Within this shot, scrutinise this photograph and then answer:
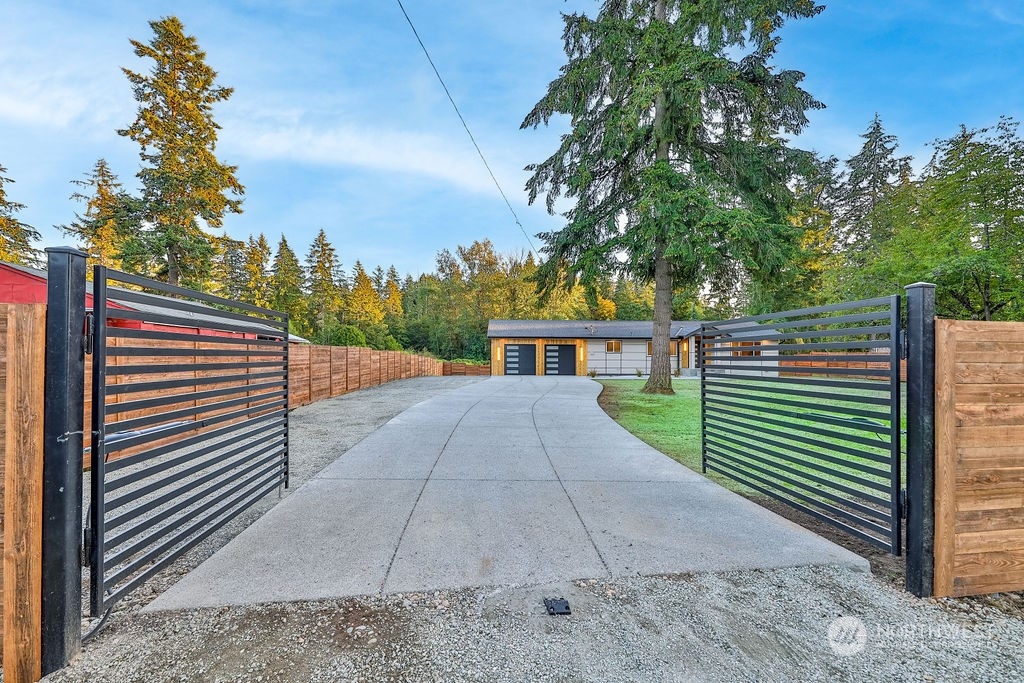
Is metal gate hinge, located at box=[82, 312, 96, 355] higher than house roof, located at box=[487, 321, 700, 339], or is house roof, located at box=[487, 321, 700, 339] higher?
house roof, located at box=[487, 321, 700, 339]

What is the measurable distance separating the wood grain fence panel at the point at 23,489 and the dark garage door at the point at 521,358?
23.5 m

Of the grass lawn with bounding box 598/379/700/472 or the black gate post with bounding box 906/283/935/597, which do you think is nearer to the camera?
the black gate post with bounding box 906/283/935/597

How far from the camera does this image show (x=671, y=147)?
41.7ft

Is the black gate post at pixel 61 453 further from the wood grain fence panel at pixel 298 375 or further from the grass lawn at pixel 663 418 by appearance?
the wood grain fence panel at pixel 298 375

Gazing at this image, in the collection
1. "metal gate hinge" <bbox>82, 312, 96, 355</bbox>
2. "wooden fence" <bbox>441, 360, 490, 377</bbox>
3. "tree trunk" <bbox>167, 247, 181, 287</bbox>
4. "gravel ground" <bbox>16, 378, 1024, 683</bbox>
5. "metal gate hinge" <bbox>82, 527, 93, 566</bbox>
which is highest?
"tree trunk" <bbox>167, 247, 181, 287</bbox>

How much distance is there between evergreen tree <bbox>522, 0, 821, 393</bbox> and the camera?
1037 cm

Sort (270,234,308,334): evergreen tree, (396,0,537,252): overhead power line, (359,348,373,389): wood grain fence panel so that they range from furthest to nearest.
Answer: (270,234,308,334): evergreen tree, (359,348,373,389): wood grain fence panel, (396,0,537,252): overhead power line

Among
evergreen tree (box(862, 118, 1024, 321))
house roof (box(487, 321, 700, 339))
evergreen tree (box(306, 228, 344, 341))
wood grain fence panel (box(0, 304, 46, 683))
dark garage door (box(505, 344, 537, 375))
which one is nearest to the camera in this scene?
wood grain fence panel (box(0, 304, 46, 683))

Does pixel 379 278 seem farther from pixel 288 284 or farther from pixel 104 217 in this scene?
pixel 104 217

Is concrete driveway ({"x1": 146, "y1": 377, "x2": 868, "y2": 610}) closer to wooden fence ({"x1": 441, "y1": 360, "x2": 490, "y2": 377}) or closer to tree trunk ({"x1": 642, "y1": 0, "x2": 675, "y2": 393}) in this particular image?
tree trunk ({"x1": 642, "y1": 0, "x2": 675, "y2": 393})

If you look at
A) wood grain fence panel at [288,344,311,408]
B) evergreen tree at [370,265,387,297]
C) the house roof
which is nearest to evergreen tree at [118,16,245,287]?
wood grain fence panel at [288,344,311,408]

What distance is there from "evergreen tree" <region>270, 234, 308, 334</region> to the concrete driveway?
29079 mm

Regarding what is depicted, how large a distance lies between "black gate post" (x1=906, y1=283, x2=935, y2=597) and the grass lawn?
8.42 feet

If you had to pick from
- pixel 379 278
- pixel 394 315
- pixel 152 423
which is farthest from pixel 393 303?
pixel 152 423
